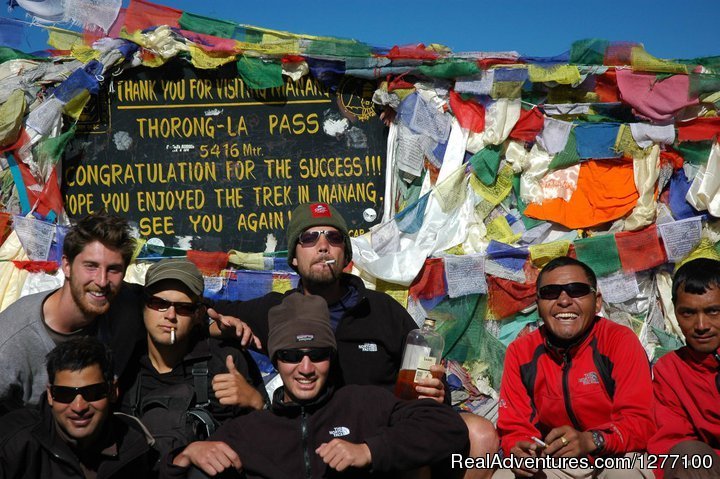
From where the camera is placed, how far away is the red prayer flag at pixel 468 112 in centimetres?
658

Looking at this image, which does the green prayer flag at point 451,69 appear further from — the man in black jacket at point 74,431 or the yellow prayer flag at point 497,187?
the man in black jacket at point 74,431

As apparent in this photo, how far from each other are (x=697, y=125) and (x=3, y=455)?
5.46 metres

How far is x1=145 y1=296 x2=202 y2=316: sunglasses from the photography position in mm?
4316

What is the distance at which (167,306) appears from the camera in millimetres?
4320

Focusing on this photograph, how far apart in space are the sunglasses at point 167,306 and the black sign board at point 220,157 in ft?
7.96

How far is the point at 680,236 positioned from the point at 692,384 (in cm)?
240

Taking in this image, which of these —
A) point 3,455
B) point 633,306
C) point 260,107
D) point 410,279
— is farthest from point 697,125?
point 3,455

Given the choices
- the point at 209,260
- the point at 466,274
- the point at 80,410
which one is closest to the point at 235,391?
the point at 80,410

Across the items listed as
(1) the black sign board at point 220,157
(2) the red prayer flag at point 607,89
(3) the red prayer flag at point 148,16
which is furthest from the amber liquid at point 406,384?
(3) the red prayer flag at point 148,16

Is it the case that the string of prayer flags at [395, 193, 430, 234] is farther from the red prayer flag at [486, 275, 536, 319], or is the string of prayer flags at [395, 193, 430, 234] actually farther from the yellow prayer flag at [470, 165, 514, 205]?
the red prayer flag at [486, 275, 536, 319]

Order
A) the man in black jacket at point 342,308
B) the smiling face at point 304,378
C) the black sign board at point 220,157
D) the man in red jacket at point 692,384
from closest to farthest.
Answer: the smiling face at point 304,378 → the man in red jacket at point 692,384 → the man in black jacket at point 342,308 → the black sign board at point 220,157

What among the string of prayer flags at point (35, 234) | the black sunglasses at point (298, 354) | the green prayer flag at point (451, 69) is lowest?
the black sunglasses at point (298, 354)

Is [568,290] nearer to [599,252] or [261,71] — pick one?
[599,252]

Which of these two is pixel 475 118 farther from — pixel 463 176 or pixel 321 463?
pixel 321 463
